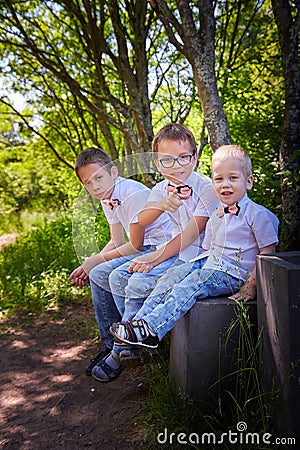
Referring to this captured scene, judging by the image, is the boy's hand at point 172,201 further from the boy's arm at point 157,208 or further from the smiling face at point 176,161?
the smiling face at point 176,161

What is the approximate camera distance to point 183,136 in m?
2.61

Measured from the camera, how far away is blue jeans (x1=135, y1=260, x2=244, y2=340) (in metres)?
2.29

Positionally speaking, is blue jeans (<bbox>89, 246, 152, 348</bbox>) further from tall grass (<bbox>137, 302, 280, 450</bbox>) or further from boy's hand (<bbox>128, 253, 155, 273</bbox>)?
tall grass (<bbox>137, 302, 280, 450</bbox>)

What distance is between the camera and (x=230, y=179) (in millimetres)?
2469

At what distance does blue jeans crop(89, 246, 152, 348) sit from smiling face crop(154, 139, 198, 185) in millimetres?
726

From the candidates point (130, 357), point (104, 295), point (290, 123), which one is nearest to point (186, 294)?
point (130, 357)

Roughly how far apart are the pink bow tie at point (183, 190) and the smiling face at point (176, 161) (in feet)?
0.11

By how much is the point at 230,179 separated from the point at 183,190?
0.27 meters

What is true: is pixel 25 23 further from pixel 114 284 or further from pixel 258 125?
pixel 114 284

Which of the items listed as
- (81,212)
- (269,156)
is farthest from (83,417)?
(269,156)

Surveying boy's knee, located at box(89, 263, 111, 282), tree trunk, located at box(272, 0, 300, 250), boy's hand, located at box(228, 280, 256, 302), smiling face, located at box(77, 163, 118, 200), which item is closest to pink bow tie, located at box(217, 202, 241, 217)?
boy's hand, located at box(228, 280, 256, 302)

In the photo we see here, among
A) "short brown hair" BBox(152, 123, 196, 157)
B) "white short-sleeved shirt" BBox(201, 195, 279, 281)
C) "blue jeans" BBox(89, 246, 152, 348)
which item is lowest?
"blue jeans" BBox(89, 246, 152, 348)

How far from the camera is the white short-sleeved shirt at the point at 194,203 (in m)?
2.64

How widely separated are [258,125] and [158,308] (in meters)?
3.13
